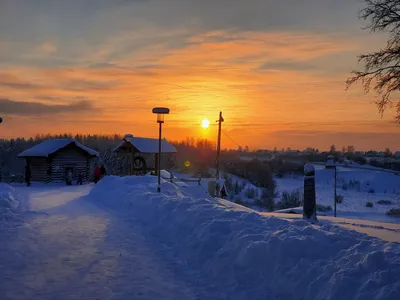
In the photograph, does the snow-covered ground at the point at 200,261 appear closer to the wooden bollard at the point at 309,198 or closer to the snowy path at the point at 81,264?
the snowy path at the point at 81,264

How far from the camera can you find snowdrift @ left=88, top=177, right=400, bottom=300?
5742 millimetres

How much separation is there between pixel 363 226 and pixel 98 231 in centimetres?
753

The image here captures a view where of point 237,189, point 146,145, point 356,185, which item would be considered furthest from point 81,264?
point 356,185

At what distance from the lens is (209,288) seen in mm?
6840

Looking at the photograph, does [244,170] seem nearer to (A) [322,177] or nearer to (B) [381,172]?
(A) [322,177]

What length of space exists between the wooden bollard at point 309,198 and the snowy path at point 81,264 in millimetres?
4775

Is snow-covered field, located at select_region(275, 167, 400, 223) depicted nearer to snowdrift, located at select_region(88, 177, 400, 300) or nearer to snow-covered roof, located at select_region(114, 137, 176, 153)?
snow-covered roof, located at select_region(114, 137, 176, 153)

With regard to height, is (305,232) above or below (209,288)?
above

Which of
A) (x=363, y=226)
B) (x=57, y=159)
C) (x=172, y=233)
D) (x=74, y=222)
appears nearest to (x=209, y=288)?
(x=172, y=233)

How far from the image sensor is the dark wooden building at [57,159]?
115 ft

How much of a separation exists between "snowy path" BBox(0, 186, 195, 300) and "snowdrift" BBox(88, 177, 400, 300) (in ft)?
1.70

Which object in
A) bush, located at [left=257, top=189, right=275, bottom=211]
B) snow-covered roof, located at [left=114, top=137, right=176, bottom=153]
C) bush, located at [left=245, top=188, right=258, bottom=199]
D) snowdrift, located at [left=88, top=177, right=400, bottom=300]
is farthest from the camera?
bush, located at [left=245, top=188, right=258, bottom=199]

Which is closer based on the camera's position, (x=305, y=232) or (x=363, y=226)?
(x=305, y=232)

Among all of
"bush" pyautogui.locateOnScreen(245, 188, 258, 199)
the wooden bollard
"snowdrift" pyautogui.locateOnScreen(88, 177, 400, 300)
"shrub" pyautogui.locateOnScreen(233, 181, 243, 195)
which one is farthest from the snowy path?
"shrub" pyautogui.locateOnScreen(233, 181, 243, 195)
